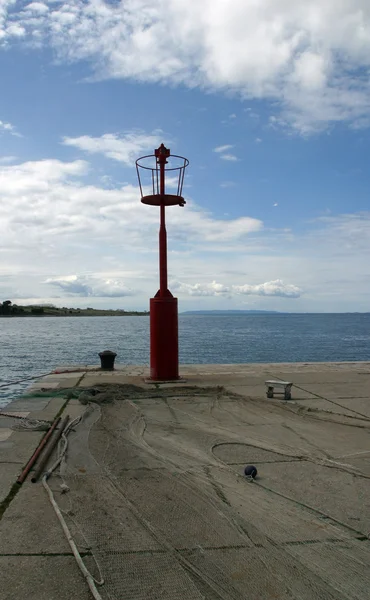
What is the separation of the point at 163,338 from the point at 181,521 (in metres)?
7.42

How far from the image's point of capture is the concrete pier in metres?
2.94

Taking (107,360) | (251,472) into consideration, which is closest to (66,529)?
(251,472)

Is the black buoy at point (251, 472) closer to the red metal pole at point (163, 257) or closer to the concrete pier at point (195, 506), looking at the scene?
the concrete pier at point (195, 506)

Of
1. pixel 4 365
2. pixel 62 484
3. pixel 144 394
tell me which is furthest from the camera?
pixel 4 365

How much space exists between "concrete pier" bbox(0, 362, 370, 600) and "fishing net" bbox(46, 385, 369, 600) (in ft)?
0.04

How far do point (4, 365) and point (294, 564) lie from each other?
25.6 m

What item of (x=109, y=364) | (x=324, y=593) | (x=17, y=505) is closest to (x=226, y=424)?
(x=17, y=505)

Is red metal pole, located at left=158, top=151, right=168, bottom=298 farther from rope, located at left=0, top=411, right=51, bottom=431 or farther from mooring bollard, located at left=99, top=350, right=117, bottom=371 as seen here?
rope, located at left=0, top=411, right=51, bottom=431

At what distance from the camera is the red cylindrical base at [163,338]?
11.0 metres

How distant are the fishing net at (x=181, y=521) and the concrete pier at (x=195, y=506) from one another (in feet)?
0.04

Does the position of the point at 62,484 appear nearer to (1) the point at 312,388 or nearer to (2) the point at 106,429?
(2) the point at 106,429

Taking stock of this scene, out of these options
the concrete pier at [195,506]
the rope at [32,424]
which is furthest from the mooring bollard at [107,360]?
the rope at [32,424]

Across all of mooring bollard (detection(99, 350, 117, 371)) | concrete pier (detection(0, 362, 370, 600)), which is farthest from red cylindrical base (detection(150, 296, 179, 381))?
concrete pier (detection(0, 362, 370, 600))

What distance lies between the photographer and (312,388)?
1031 centimetres
